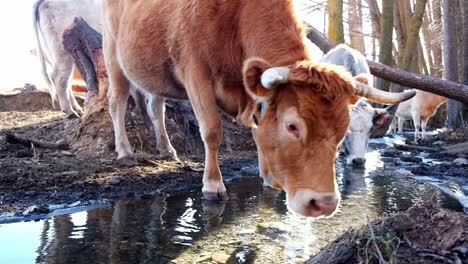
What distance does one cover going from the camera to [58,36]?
1070 cm

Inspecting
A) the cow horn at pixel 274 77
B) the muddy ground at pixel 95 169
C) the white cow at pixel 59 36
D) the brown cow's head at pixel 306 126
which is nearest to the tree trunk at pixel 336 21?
the white cow at pixel 59 36

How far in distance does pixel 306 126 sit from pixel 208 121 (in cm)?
167

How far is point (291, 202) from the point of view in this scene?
3105 mm

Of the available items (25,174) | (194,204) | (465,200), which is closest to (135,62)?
(25,174)

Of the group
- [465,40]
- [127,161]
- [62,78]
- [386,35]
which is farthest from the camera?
[386,35]

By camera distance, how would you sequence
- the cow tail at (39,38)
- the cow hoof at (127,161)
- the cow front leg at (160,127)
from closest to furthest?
the cow hoof at (127,161) → the cow front leg at (160,127) → the cow tail at (39,38)

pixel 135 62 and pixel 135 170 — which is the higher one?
pixel 135 62

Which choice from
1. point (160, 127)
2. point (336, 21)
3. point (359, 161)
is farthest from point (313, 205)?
point (336, 21)

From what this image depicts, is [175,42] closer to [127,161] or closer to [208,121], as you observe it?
[208,121]

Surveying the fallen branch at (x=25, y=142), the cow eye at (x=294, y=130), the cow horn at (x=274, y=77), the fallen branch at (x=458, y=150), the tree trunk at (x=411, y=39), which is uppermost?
the tree trunk at (x=411, y=39)

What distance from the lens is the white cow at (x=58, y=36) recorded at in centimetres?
1057

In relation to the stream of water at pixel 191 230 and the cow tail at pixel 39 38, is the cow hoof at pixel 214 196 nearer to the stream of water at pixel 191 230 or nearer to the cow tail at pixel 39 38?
the stream of water at pixel 191 230

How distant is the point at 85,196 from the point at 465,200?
11.1ft

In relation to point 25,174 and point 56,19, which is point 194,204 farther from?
point 56,19
